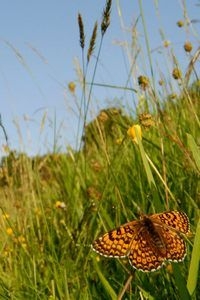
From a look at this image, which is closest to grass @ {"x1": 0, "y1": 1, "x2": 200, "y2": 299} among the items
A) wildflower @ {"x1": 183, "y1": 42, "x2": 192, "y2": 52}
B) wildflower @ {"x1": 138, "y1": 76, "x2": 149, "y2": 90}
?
wildflower @ {"x1": 138, "y1": 76, "x2": 149, "y2": 90}

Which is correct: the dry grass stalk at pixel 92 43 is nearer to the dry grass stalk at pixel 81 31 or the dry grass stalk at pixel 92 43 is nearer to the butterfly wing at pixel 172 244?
the dry grass stalk at pixel 81 31

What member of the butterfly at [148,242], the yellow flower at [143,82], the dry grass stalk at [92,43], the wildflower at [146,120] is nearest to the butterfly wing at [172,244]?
the butterfly at [148,242]

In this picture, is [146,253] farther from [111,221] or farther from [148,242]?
[111,221]

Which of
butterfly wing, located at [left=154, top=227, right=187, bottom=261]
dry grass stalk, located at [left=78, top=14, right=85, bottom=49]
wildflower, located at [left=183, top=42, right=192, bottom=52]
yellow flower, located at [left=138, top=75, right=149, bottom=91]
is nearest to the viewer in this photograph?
butterfly wing, located at [left=154, top=227, right=187, bottom=261]

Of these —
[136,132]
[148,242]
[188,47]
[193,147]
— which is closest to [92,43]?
[136,132]

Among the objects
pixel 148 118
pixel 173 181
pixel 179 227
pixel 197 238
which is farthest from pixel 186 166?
pixel 197 238

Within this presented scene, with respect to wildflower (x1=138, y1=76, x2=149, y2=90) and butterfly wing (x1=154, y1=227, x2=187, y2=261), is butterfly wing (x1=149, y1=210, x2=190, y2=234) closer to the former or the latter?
butterfly wing (x1=154, y1=227, x2=187, y2=261)

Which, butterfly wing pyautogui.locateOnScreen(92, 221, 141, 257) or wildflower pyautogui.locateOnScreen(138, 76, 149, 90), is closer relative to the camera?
butterfly wing pyautogui.locateOnScreen(92, 221, 141, 257)

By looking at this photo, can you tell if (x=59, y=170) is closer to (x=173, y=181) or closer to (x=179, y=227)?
(x=173, y=181)

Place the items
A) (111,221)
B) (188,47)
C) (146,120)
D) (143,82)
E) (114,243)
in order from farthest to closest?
(188,47), (143,82), (111,221), (146,120), (114,243)
